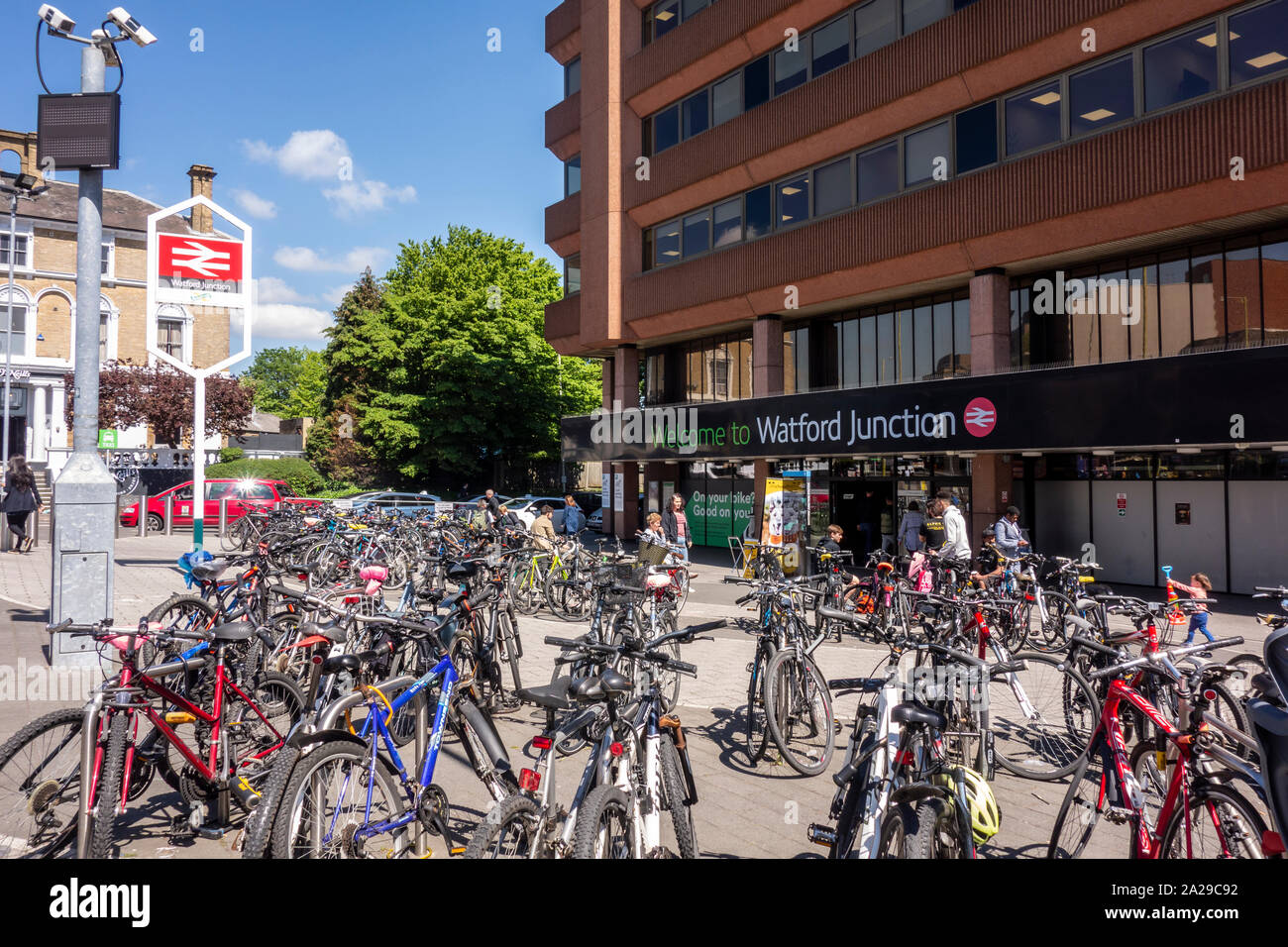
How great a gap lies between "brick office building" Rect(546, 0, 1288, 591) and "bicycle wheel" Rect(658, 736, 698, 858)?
13.0 m

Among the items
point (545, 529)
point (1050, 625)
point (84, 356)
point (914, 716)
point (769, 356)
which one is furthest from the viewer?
point (769, 356)

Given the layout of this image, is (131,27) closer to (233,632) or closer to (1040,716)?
(233,632)

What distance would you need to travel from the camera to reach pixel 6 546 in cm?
2058

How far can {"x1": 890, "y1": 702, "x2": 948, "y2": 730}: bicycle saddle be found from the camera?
3512 mm

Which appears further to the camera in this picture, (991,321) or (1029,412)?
(991,321)

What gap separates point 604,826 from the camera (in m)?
3.25

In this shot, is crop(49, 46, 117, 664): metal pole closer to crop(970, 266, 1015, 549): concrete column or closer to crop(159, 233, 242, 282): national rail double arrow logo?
crop(159, 233, 242, 282): national rail double arrow logo

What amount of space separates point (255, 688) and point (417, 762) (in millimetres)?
1668

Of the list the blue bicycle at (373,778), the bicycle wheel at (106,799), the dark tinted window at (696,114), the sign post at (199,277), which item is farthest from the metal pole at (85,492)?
the dark tinted window at (696,114)

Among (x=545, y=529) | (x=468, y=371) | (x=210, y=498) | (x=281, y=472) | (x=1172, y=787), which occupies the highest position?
(x=468, y=371)

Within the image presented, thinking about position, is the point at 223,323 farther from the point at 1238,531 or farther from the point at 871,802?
the point at 871,802

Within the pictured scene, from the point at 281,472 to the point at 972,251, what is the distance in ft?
122

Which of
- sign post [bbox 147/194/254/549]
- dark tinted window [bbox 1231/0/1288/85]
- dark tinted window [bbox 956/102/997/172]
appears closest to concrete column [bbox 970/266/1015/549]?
dark tinted window [bbox 956/102/997/172]

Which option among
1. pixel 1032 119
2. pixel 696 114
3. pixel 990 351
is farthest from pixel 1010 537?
pixel 696 114
